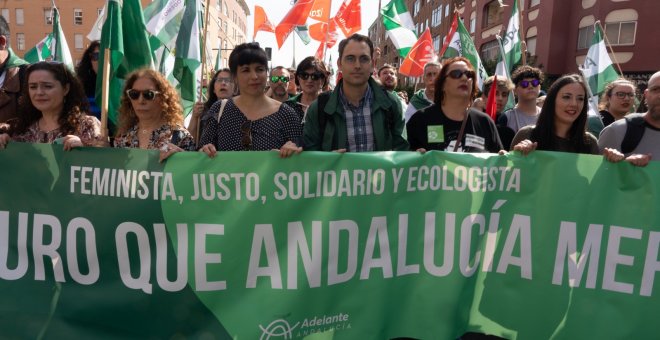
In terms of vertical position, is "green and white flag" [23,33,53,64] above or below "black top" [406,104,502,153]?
above

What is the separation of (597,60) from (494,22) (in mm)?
27583

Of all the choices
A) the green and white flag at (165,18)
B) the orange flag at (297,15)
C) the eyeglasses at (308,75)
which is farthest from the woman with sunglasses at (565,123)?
the orange flag at (297,15)

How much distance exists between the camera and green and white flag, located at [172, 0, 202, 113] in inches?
182

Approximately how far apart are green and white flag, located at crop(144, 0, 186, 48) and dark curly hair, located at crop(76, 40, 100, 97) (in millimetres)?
844

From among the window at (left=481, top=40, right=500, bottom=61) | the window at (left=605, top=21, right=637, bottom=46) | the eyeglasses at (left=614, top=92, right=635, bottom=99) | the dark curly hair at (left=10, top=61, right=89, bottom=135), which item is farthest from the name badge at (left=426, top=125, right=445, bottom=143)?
the window at (left=481, top=40, right=500, bottom=61)

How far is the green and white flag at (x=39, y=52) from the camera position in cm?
938

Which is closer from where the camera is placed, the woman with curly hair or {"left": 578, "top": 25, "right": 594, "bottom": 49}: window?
the woman with curly hair

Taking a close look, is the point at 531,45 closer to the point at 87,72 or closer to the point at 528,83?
the point at 528,83

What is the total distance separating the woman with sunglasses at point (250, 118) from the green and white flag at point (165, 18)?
229cm

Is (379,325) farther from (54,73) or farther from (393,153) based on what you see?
(54,73)

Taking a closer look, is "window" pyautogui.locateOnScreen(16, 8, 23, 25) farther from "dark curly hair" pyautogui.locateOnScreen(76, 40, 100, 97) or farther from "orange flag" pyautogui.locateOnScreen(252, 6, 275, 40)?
"dark curly hair" pyautogui.locateOnScreen(76, 40, 100, 97)

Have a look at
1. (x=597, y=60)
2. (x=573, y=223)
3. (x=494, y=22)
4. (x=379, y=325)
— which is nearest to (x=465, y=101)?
(x=573, y=223)

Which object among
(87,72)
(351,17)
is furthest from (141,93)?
(351,17)

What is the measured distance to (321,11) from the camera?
346 inches
